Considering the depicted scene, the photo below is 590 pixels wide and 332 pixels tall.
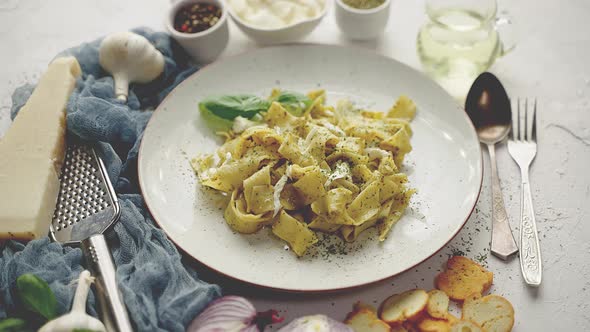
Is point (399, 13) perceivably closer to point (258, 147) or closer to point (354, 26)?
point (354, 26)

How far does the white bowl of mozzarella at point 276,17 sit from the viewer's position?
3.39 m

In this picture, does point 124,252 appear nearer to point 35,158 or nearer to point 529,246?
point 35,158

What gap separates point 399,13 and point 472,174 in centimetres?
147

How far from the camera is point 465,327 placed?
2.33 meters

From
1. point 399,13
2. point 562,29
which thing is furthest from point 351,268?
point 562,29

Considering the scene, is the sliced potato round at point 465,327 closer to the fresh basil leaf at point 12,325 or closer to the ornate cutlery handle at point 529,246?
the ornate cutlery handle at point 529,246

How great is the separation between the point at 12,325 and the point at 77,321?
0.25 meters

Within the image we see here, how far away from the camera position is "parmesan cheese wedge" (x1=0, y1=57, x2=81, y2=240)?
8.25 ft

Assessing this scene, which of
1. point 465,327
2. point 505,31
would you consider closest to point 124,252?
point 465,327

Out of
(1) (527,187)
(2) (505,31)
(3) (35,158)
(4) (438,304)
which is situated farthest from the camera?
(2) (505,31)

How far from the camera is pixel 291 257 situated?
8.35 ft

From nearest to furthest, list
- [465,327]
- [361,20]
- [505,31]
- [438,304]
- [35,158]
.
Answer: [465,327] < [438,304] < [35,158] < [505,31] < [361,20]

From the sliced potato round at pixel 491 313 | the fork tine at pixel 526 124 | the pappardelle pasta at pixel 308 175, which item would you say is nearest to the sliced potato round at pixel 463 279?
the sliced potato round at pixel 491 313

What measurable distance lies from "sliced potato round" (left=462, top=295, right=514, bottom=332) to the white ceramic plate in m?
0.27
